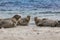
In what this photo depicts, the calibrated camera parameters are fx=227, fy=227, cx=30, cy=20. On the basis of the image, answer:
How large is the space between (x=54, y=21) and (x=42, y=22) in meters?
0.47

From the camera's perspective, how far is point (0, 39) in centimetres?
595

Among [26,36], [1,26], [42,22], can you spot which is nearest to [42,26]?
[42,22]

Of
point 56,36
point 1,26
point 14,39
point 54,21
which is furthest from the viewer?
point 54,21

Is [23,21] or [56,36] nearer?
[56,36]

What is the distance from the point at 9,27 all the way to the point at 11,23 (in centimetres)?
18

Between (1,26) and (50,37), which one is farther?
(1,26)

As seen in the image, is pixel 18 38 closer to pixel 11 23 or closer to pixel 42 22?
pixel 11 23

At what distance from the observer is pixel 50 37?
6.21 meters

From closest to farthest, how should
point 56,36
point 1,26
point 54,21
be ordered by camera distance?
1. point 56,36
2. point 1,26
3. point 54,21

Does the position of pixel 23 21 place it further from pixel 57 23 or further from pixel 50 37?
pixel 50 37

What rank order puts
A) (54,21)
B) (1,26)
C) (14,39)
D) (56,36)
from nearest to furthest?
(14,39) → (56,36) → (1,26) → (54,21)

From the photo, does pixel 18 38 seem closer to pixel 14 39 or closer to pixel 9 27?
→ pixel 14 39

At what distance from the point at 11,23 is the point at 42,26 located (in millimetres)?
1227

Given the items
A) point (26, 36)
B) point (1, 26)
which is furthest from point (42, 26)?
Answer: point (26, 36)
